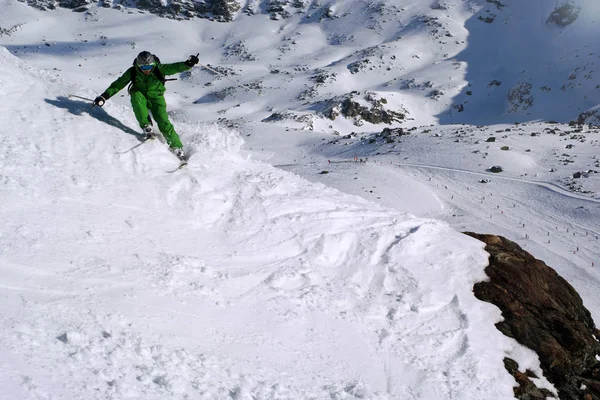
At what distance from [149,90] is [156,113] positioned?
1.56ft

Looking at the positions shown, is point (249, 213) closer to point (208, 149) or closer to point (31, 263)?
point (208, 149)

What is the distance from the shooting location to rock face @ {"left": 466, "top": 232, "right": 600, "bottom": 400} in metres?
6.29

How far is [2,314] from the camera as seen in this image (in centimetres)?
392

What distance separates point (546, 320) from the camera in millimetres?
7051

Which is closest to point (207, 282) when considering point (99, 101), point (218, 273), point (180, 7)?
point (218, 273)

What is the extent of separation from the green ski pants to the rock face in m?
6.52

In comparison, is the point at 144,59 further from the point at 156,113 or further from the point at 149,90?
the point at 156,113

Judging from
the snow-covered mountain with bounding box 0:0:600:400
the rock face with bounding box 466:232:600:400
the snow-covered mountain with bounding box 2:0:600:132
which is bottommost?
the rock face with bounding box 466:232:600:400

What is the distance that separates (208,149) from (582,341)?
25.1 ft

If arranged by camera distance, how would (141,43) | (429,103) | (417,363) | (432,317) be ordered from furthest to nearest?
(141,43) < (429,103) < (432,317) < (417,363)

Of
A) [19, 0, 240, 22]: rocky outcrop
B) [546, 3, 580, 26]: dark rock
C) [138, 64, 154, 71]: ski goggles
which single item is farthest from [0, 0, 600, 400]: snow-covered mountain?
[19, 0, 240, 22]: rocky outcrop

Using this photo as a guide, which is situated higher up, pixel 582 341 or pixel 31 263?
pixel 31 263

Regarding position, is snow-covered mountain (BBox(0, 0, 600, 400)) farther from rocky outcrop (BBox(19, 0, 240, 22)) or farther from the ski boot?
Answer: rocky outcrop (BBox(19, 0, 240, 22))

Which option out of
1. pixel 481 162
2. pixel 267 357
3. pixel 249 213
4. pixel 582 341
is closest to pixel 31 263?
pixel 267 357
